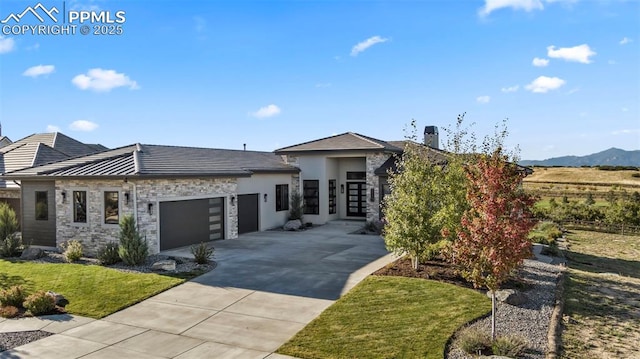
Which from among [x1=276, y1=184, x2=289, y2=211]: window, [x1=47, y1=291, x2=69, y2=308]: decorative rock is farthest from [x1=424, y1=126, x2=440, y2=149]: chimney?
[x1=47, y1=291, x2=69, y2=308]: decorative rock

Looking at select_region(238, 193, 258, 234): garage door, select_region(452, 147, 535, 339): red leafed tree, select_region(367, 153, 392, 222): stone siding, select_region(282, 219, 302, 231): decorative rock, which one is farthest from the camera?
select_region(367, 153, 392, 222): stone siding

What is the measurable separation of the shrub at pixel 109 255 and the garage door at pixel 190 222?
198 centimetres

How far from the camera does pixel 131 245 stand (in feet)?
49.3

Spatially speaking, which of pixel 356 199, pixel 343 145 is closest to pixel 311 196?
pixel 356 199

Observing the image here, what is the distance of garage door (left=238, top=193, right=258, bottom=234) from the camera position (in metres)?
22.5

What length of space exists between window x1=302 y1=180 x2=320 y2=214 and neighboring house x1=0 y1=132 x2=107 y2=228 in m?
14.0

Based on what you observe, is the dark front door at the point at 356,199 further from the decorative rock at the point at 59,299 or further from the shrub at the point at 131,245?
the decorative rock at the point at 59,299

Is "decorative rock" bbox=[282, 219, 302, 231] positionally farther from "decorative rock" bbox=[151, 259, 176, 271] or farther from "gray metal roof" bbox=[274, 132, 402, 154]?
"decorative rock" bbox=[151, 259, 176, 271]

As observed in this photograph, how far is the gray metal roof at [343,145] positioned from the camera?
24.7 m

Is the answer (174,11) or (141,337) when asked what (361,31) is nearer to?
(174,11)

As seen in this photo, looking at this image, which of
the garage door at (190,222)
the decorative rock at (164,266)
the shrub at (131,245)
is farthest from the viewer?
the garage door at (190,222)

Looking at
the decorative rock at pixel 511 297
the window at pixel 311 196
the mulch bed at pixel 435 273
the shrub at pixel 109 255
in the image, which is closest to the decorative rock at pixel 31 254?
the shrub at pixel 109 255

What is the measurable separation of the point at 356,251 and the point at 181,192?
750 centimetres

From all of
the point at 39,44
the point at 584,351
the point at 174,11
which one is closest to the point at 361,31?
the point at 174,11
